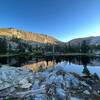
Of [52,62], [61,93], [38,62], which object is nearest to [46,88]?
[61,93]

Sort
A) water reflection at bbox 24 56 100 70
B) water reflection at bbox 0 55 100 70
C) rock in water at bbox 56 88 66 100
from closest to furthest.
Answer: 1. rock in water at bbox 56 88 66 100
2. water reflection at bbox 24 56 100 70
3. water reflection at bbox 0 55 100 70

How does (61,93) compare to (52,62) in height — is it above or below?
above

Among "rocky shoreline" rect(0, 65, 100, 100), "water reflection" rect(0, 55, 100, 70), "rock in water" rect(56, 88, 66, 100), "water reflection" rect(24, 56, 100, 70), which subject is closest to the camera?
"rock in water" rect(56, 88, 66, 100)

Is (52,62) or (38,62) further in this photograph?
(52,62)

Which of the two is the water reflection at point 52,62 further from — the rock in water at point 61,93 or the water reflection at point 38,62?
the rock in water at point 61,93

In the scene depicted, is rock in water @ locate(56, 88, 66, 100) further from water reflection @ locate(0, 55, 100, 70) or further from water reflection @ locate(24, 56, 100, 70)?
water reflection @ locate(0, 55, 100, 70)

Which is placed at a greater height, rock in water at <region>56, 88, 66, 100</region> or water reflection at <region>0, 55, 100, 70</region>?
rock in water at <region>56, 88, 66, 100</region>

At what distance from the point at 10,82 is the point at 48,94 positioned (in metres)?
7.30

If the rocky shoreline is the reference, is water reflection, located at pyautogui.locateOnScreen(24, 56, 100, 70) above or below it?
below

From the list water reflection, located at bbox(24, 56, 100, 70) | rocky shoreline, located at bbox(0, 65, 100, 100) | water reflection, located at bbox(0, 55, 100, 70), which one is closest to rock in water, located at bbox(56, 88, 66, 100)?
rocky shoreline, located at bbox(0, 65, 100, 100)

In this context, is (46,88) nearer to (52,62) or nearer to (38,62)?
(38,62)

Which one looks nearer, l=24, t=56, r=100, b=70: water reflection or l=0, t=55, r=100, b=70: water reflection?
l=24, t=56, r=100, b=70: water reflection

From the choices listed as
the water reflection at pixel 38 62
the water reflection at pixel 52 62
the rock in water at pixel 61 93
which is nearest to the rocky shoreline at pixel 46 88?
the rock in water at pixel 61 93

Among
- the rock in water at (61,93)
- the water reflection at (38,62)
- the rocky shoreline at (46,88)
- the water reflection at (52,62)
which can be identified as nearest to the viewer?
the rock in water at (61,93)
